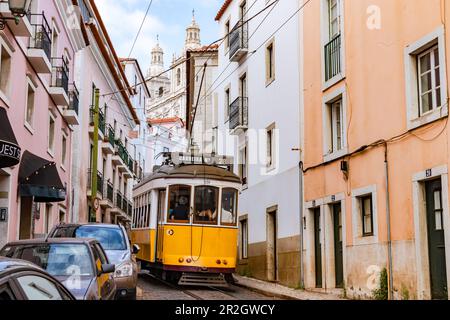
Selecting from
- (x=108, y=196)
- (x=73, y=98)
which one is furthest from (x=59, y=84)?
(x=108, y=196)

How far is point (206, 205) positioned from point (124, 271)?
223 inches

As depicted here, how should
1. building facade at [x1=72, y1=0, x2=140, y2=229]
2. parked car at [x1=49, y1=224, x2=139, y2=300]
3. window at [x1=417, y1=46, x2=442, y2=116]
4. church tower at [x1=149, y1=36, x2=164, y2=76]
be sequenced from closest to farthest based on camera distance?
parked car at [x1=49, y1=224, x2=139, y2=300] → window at [x1=417, y1=46, x2=442, y2=116] → building facade at [x1=72, y1=0, x2=140, y2=229] → church tower at [x1=149, y1=36, x2=164, y2=76]

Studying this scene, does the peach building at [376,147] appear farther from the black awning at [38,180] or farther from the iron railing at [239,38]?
the black awning at [38,180]

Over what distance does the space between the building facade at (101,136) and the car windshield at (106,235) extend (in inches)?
419

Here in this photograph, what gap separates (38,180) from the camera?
17875 millimetres

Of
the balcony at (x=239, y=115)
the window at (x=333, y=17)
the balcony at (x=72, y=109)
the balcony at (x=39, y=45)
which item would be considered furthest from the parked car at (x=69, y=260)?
the balcony at (x=239, y=115)

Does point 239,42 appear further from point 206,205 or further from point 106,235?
point 106,235

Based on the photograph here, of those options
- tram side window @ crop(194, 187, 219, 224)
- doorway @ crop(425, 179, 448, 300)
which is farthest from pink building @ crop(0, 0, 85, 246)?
doorway @ crop(425, 179, 448, 300)

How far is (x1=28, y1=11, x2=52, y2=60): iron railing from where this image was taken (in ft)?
59.3

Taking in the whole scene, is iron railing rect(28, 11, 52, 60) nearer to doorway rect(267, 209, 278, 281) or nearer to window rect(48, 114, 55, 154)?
window rect(48, 114, 55, 154)

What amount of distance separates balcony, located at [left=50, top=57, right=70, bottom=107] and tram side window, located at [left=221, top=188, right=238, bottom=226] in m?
6.93

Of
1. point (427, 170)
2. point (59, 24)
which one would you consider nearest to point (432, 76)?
point (427, 170)

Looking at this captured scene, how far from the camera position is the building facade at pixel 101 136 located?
2770cm

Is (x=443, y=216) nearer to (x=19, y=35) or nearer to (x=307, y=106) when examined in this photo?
(x=307, y=106)
